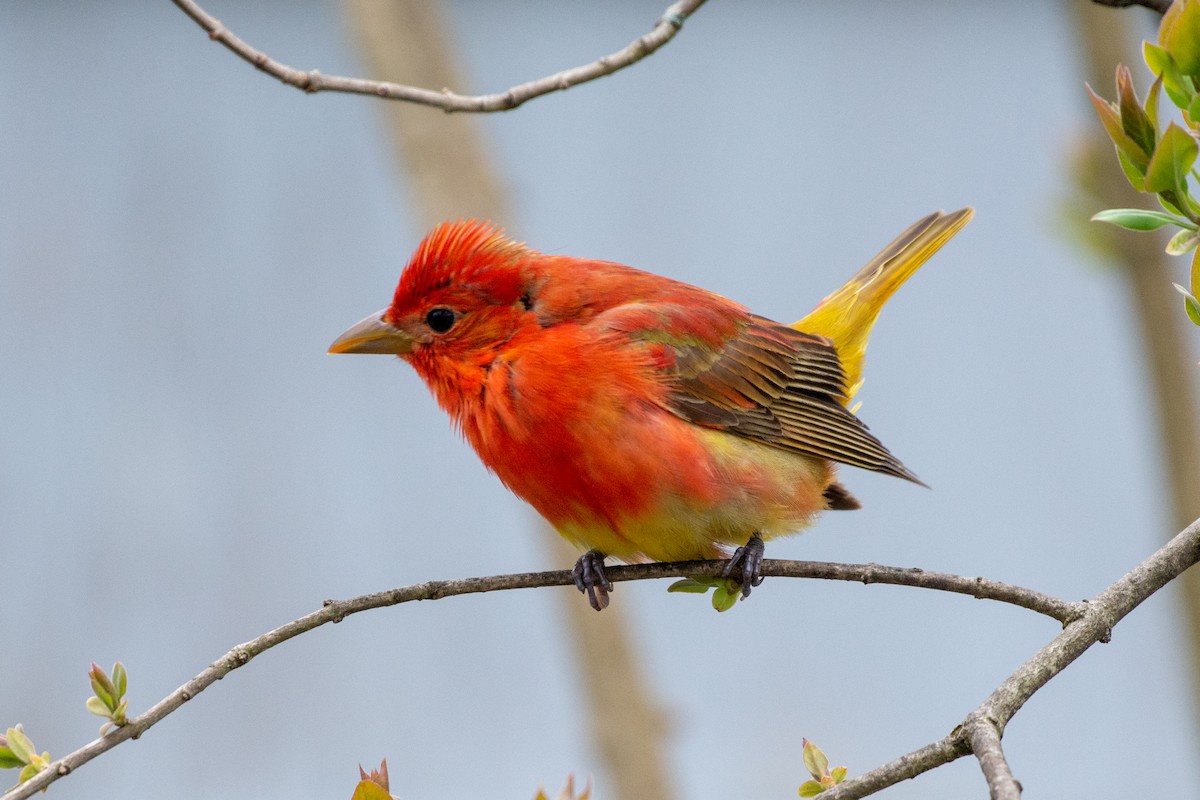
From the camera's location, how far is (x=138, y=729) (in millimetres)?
2279

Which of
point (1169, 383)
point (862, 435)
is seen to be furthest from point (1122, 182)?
point (862, 435)

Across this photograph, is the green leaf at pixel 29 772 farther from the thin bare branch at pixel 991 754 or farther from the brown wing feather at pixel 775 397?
the brown wing feather at pixel 775 397

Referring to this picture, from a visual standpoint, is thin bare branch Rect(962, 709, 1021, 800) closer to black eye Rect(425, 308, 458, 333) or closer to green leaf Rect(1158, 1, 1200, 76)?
green leaf Rect(1158, 1, 1200, 76)

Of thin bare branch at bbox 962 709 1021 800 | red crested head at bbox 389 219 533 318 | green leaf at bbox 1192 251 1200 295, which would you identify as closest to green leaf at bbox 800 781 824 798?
thin bare branch at bbox 962 709 1021 800

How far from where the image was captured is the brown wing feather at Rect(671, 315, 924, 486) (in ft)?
12.4

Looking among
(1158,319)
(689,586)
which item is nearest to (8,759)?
(689,586)

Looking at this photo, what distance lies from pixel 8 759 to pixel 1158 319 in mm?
3545

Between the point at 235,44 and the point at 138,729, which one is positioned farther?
the point at 235,44

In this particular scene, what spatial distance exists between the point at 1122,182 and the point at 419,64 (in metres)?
3.21

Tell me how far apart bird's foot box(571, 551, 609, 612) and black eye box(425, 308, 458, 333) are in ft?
2.38

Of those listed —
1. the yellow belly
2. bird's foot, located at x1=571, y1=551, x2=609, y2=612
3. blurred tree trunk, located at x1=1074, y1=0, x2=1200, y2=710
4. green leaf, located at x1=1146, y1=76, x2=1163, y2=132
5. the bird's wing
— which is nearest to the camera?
green leaf, located at x1=1146, y1=76, x2=1163, y2=132

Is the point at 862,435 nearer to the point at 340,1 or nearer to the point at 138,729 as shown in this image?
the point at 138,729

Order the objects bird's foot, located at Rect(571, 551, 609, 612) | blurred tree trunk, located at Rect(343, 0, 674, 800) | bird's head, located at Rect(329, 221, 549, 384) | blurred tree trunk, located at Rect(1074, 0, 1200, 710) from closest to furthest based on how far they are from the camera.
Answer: bird's foot, located at Rect(571, 551, 609, 612) < bird's head, located at Rect(329, 221, 549, 384) < blurred tree trunk, located at Rect(1074, 0, 1200, 710) < blurred tree trunk, located at Rect(343, 0, 674, 800)

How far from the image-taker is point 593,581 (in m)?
3.49
